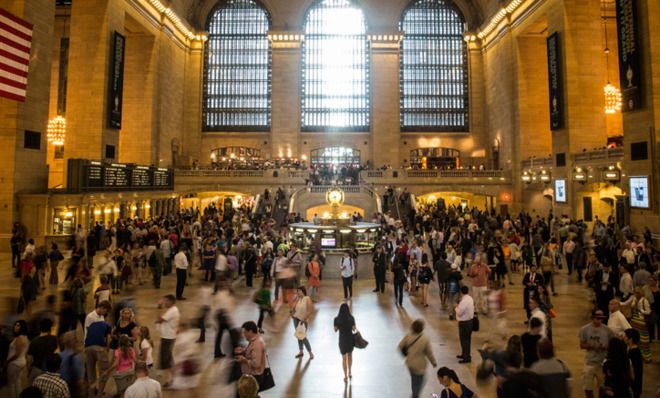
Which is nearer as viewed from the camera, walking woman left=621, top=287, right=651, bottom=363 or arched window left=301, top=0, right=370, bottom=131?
walking woman left=621, top=287, right=651, bottom=363

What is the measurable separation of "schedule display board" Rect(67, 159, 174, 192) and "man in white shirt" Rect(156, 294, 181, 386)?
1503 centimetres

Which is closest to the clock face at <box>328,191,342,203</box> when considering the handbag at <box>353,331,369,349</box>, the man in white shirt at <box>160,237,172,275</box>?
the man in white shirt at <box>160,237,172,275</box>

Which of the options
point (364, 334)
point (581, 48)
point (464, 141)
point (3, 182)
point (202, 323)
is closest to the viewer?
point (202, 323)

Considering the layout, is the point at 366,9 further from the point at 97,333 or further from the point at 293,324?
the point at 97,333

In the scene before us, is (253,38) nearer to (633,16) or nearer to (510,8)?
(510,8)

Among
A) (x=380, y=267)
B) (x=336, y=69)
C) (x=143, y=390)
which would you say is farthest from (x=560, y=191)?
(x=143, y=390)

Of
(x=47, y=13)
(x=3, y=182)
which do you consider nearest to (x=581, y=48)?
(x=47, y=13)

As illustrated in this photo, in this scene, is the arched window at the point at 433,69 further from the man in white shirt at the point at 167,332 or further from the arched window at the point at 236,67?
the man in white shirt at the point at 167,332

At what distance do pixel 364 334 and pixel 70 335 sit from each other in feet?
17.1

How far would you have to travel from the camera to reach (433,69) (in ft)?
133

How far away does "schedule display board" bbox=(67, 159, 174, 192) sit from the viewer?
18.5 m

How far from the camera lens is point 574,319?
9.19 meters

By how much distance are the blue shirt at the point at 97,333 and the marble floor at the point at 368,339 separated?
1.11m

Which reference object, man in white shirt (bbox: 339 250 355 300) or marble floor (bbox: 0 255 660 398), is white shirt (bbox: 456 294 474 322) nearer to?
marble floor (bbox: 0 255 660 398)
